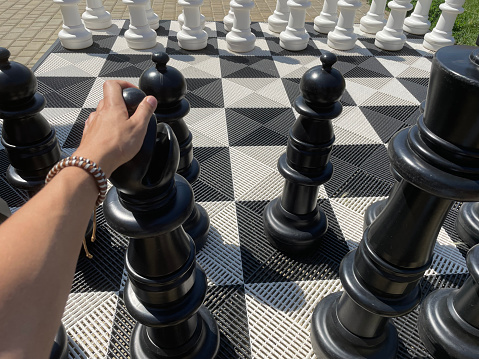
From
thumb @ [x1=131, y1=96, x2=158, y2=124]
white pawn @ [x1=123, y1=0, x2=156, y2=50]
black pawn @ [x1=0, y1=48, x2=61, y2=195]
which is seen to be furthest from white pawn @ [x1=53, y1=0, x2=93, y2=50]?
thumb @ [x1=131, y1=96, x2=158, y2=124]

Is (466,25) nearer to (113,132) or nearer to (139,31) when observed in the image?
(139,31)

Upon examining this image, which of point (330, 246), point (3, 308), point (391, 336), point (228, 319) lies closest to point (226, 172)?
point (330, 246)

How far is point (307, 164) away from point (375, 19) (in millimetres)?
3227

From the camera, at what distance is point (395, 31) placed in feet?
11.3

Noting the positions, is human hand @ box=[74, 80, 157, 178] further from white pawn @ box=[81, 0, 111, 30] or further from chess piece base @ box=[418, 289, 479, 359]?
white pawn @ box=[81, 0, 111, 30]

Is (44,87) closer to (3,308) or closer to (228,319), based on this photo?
(228,319)

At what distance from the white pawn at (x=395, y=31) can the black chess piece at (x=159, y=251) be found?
10.7 feet

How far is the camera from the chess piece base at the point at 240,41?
129 inches

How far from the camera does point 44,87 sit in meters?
2.59

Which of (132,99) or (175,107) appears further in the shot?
(175,107)

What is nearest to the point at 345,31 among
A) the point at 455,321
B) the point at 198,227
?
the point at 198,227

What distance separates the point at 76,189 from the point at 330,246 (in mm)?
1233

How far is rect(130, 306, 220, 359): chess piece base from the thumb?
29.4 inches

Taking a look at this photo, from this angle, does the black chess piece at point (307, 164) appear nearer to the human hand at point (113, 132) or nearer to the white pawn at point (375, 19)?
the human hand at point (113, 132)
